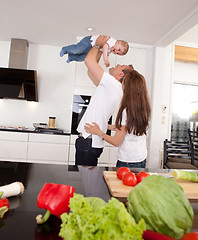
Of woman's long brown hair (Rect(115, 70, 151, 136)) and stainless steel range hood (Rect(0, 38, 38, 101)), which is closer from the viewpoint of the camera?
woman's long brown hair (Rect(115, 70, 151, 136))

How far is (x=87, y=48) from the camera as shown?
173cm

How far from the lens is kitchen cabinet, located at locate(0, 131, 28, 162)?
380cm

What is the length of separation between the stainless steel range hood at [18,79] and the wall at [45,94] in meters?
0.31

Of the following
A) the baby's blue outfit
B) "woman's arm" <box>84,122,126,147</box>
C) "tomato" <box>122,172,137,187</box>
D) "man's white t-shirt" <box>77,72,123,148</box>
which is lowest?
"tomato" <box>122,172,137,187</box>

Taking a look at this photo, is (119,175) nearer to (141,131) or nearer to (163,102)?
(141,131)

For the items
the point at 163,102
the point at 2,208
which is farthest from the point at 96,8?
the point at 2,208

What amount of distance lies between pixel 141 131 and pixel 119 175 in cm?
67

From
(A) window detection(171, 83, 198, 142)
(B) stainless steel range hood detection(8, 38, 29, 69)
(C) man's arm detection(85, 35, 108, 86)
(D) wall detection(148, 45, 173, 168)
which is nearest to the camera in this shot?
(C) man's arm detection(85, 35, 108, 86)

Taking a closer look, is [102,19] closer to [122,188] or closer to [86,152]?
[86,152]

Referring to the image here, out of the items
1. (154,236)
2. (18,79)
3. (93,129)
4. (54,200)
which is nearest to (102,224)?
(154,236)

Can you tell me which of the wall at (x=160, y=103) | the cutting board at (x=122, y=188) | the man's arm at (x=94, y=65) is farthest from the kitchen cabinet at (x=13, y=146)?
the cutting board at (x=122, y=188)

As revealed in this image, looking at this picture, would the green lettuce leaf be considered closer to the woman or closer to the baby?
the woman

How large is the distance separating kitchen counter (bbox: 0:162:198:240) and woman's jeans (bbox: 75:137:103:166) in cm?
37

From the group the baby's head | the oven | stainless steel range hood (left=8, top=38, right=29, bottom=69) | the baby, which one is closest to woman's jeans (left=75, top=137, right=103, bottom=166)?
the baby
